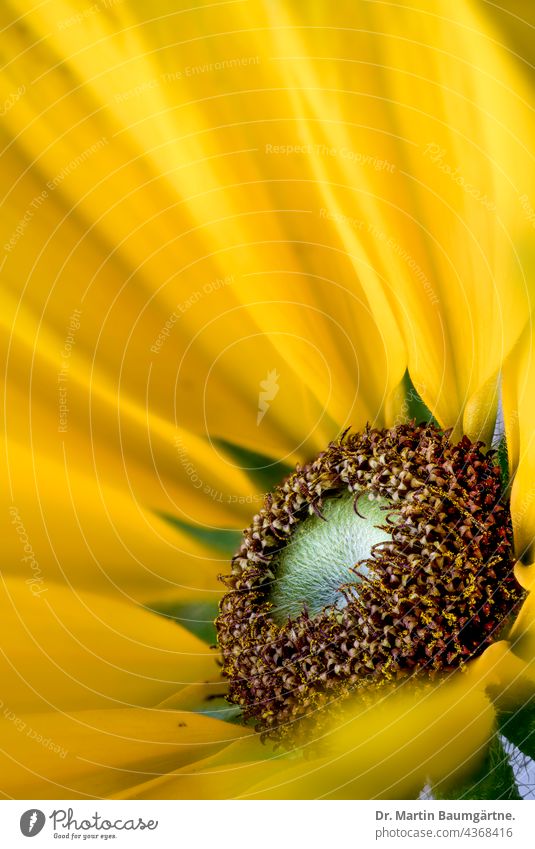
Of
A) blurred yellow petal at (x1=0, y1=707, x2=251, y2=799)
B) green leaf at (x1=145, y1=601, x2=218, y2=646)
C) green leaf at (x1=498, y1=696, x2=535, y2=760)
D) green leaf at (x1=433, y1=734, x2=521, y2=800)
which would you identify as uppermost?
green leaf at (x1=145, y1=601, x2=218, y2=646)

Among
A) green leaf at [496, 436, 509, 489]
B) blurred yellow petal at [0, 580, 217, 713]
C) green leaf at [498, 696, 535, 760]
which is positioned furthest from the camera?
blurred yellow petal at [0, 580, 217, 713]

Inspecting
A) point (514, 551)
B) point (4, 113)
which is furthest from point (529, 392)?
point (4, 113)

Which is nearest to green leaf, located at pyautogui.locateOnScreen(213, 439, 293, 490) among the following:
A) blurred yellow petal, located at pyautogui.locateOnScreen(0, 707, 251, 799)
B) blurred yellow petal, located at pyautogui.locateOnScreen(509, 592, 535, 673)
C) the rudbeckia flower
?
A: the rudbeckia flower

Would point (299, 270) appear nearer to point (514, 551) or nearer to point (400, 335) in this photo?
point (400, 335)

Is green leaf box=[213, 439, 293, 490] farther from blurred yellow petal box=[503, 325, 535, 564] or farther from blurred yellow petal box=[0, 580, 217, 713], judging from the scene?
blurred yellow petal box=[503, 325, 535, 564]

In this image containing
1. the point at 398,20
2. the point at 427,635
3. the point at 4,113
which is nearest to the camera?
the point at 427,635

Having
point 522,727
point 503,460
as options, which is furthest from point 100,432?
point 522,727

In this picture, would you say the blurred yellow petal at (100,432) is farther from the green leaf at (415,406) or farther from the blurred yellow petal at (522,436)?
the blurred yellow petal at (522,436)

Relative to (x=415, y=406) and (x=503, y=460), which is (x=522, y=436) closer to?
(x=503, y=460)
